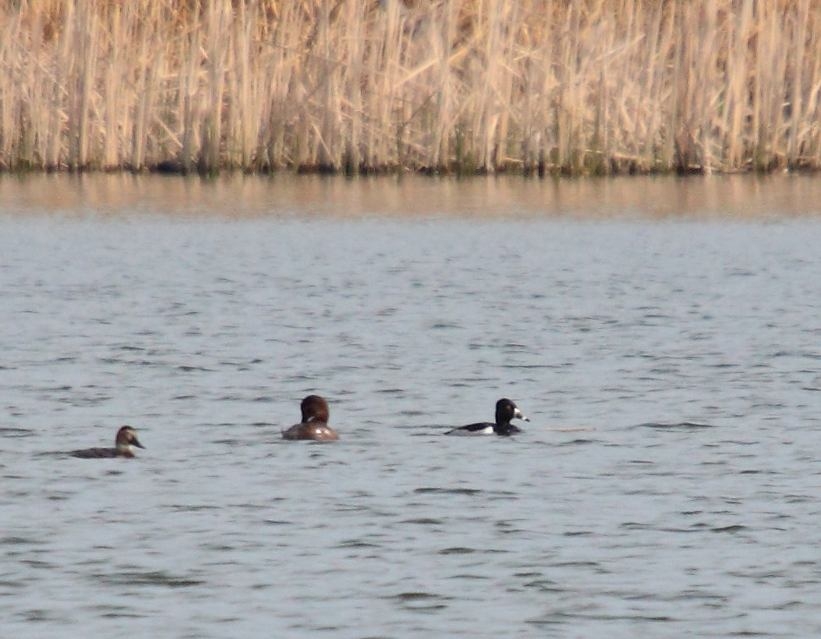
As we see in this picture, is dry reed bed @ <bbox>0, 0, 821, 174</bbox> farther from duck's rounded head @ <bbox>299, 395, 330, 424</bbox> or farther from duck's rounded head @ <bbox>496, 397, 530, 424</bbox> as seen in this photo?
duck's rounded head @ <bbox>299, 395, 330, 424</bbox>

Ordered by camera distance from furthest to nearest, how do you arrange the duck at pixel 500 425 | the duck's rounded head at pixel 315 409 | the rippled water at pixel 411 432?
1. the duck at pixel 500 425
2. the duck's rounded head at pixel 315 409
3. the rippled water at pixel 411 432

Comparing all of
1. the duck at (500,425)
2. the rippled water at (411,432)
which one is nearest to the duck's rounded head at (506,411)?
the duck at (500,425)

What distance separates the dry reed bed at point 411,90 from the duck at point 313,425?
15733 mm

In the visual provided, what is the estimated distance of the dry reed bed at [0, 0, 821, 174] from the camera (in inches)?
1066

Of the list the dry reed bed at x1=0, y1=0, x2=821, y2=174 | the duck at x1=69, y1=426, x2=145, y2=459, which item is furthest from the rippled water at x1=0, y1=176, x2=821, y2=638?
the dry reed bed at x1=0, y1=0, x2=821, y2=174

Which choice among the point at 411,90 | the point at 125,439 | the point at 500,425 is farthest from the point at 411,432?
the point at 411,90

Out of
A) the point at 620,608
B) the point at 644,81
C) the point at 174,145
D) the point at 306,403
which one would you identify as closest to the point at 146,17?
the point at 174,145

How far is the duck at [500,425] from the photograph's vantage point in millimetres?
11508

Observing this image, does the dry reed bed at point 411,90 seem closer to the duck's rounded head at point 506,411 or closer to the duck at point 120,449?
the duck's rounded head at point 506,411

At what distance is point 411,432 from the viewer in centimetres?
1185

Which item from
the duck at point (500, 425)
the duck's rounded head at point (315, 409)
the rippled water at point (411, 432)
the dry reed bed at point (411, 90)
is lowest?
the rippled water at point (411, 432)

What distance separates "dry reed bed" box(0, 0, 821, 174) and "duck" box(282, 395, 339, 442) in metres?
15.7

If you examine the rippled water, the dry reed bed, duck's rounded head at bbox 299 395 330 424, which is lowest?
the rippled water

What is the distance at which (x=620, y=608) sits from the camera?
7.84 meters
